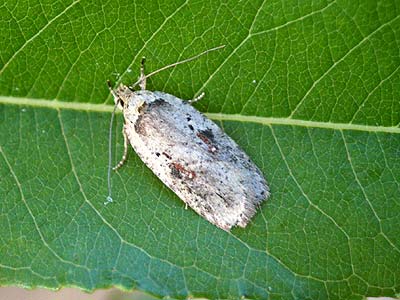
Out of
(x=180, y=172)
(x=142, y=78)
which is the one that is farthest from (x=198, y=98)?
(x=180, y=172)

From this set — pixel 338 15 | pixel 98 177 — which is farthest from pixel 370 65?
pixel 98 177

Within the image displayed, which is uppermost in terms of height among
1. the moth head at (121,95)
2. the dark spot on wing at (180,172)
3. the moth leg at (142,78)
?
the moth leg at (142,78)

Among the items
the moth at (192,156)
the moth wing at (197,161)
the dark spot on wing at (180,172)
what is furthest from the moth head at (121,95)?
the dark spot on wing at (180,172)

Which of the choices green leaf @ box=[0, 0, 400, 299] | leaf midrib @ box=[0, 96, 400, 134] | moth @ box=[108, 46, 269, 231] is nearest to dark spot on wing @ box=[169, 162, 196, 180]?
moth @ box=[108, 46, 269, 231]

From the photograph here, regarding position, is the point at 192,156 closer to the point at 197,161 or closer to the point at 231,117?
the point at 197,161

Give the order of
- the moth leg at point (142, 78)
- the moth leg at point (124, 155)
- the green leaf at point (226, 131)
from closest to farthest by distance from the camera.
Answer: the green leaf at point (226, 131), the moth leg at point (142, 78), the moth leg at point (124, 155)

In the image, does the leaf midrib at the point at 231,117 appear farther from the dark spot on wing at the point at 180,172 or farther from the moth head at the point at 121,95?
the dark spot on wing at the point at 180,172

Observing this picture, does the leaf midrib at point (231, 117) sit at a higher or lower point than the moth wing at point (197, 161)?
higher

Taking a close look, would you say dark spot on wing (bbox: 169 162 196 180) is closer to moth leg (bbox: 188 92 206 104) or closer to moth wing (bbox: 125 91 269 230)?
moth wing (bbox: 125 91 269 230)
